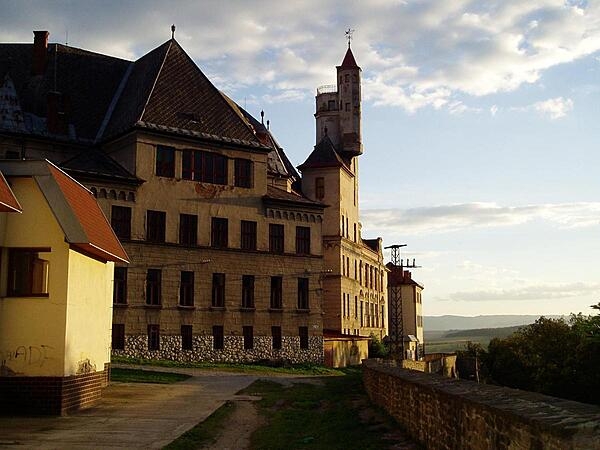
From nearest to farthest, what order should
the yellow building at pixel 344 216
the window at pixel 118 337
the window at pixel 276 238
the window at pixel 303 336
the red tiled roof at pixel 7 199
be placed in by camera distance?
the red tiled roof at pixel 7 199 → the window at pixel 118 337 → the window at pixel 276 238 → the window at pixel 303 336 → the yellow building at pixel 344 216

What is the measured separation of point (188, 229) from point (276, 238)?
5.98 metres

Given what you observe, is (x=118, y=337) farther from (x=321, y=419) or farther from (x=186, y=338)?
(x=321, y=419)

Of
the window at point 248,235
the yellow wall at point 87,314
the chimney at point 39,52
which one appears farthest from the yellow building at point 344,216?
the yellow wall at point 87,314

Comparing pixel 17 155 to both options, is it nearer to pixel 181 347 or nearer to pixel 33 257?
pixel 181 347

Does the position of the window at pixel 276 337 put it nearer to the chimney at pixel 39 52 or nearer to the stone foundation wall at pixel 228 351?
the stone foundation wall at pixel 228 351

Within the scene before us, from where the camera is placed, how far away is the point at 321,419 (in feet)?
54.7

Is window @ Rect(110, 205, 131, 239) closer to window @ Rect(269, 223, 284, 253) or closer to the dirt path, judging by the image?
window @ Rect(269, 223, 284, 253)

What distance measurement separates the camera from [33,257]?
17.5m

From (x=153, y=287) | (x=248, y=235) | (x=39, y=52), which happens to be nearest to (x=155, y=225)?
(x=153, y=287)

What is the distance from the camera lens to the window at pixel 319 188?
59150 millimetres

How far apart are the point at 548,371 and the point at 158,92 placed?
30.4 metres

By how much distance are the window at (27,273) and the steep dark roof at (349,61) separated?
55175mm

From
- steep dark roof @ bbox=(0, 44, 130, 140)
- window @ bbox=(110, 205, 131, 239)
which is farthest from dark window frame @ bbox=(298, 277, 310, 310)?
steep dark roof @ bbox=(0, 44, 130, 140)

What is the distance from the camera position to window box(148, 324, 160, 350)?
38875mm
